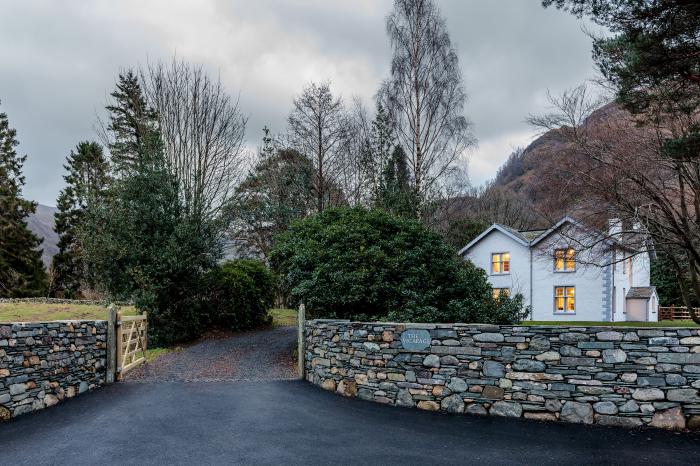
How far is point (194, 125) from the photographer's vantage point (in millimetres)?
15688

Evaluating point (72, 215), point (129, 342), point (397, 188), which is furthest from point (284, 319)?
point (72, 215)

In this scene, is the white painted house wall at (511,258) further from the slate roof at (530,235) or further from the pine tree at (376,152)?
the pine tree at (376,152)

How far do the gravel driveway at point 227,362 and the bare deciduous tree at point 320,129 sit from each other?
9.47 m

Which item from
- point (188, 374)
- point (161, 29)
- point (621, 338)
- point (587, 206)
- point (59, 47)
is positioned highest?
point (161, 29)

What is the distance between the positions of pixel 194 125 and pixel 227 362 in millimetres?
9237

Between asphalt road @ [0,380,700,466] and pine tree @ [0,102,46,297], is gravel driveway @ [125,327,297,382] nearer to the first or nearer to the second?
asphalt road @ [0,380,700,466]

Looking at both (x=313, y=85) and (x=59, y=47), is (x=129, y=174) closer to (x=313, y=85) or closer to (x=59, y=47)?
(x=59, y=47)

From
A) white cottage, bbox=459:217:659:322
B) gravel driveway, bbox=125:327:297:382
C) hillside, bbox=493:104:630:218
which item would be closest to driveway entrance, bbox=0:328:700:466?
gravel driveway, bbox=125:327:297:382

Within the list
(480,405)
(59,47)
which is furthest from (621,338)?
(59,47)

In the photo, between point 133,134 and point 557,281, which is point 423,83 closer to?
point 133,134

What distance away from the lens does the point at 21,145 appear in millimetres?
30938

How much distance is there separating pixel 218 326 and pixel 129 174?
220 inches

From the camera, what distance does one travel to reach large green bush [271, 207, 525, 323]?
9.92m

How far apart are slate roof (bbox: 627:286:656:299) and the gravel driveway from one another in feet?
77.1
